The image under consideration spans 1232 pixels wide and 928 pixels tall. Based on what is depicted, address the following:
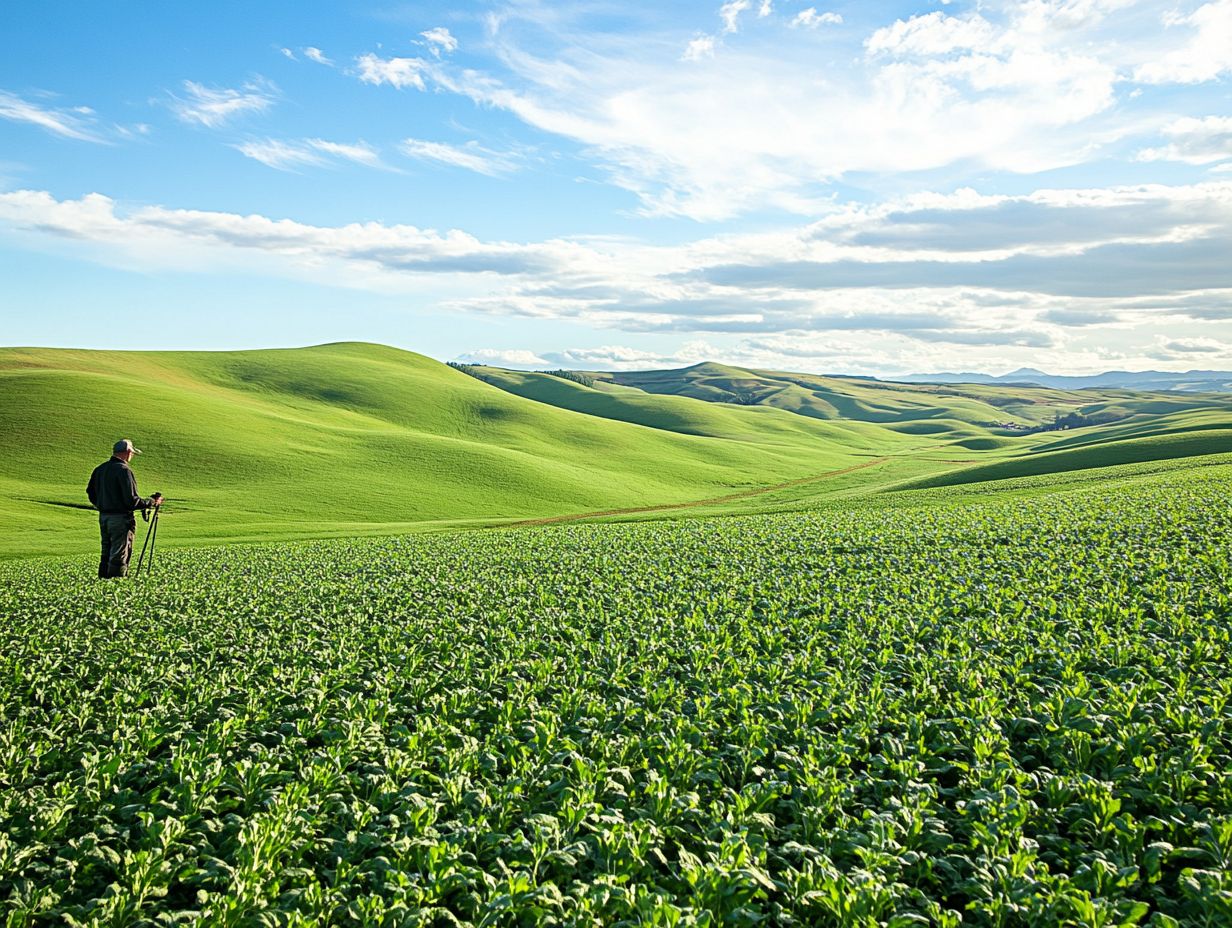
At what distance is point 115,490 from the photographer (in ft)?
81.4

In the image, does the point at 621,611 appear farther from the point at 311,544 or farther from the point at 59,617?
the point at 311,544

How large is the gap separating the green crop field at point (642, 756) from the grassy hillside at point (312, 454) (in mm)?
37672

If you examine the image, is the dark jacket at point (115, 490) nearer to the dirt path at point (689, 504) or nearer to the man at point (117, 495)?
the man at point (117, 495)

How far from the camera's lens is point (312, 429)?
10325 centimetres

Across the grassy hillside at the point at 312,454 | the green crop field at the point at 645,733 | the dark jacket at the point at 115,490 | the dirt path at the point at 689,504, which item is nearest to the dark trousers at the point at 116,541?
the dark jacket at the point at 115,490

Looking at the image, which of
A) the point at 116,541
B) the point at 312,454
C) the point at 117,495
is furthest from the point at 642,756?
the point at 312,454

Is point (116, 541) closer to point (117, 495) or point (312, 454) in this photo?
point (117, 495)

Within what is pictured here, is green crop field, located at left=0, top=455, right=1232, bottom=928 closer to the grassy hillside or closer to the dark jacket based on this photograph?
the dark jacket

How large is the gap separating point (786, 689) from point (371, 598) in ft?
49.8

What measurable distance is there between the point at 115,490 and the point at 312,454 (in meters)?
67.2

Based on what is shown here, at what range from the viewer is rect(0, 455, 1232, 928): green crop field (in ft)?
25.9

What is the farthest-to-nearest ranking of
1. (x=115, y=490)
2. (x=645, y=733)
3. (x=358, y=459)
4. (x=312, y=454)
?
(x=358, y=459) → (x=312, y=454) → (x=115, y=490) → (x=645, y=733)

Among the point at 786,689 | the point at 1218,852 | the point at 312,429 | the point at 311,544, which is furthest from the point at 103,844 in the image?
the point at 312,429

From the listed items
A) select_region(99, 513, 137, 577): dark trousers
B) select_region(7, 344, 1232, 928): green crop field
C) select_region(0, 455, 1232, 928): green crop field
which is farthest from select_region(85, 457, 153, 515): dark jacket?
select_region(0, 455, 1232, 928): green crop field
